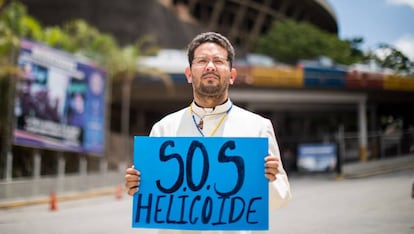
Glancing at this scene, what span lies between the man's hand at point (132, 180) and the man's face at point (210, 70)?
2.28ft

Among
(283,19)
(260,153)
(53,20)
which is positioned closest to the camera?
(260,153)

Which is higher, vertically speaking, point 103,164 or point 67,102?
point 67,102

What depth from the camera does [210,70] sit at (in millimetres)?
2939

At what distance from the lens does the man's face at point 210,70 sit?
9.71 ft

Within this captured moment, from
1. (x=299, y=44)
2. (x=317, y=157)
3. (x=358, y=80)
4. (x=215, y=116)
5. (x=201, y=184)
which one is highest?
(x=299, y=44)

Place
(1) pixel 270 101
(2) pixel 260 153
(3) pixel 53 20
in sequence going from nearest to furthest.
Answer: (2) pixel 260 153, (1) pixel 270 101, (3) pixel 53 20

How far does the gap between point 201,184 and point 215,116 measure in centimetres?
49

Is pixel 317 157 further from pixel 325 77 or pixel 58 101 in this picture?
pixel 58 101

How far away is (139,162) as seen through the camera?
9.87ft

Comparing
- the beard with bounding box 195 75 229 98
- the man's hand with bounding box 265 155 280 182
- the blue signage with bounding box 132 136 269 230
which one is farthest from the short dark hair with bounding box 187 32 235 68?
the man's hand with bounding box 265 155 280 182

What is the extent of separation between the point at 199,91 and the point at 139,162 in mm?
633

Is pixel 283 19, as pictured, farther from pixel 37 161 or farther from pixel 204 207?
pixel 204 207

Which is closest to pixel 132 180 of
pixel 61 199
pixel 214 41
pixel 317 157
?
pixel 214 41

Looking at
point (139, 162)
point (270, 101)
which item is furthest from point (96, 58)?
point (139, 162)
